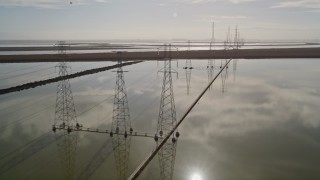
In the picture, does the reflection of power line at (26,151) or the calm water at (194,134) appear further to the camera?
the reflection of power line at (26,151)

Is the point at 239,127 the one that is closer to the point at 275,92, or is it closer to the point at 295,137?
the point at 295,137

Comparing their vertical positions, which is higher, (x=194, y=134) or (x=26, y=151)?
(x=194, y=134)

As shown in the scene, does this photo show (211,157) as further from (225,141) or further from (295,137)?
(295,137)

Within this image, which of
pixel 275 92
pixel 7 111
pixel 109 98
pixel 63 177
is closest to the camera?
pixel 63 177

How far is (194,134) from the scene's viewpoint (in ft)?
88.0

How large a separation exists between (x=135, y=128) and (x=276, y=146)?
11.8m

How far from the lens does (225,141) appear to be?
25.2m

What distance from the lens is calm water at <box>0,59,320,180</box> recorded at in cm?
2088

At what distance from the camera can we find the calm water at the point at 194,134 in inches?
Result: 822

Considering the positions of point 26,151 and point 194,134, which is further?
point 194,134

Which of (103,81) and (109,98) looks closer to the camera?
(109,98)

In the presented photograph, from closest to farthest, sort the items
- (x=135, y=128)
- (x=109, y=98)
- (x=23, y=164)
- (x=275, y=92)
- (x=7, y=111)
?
1. (x=23, y=164)
2. (x=135, y=128)
3. (x=7, y=111)
4. (x=109, y=98)
5. (x=275, y=92)

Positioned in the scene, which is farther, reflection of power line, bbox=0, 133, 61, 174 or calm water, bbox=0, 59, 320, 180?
reflection of power line, bbox=0, 133, 61, 174

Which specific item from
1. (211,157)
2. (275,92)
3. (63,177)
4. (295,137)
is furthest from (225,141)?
(275,92)
